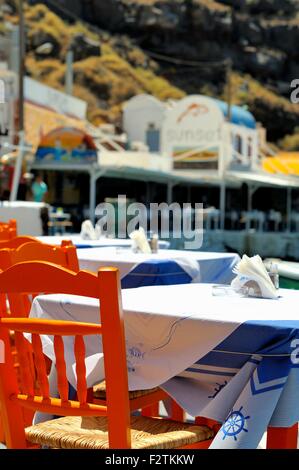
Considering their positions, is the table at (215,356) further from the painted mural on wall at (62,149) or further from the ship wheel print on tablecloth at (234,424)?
the painted mural on wall at (62,149)

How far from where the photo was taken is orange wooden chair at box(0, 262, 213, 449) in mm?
2152

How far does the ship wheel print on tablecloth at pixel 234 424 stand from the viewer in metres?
2.26

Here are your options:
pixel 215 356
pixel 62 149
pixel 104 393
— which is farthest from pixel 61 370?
pixel 62 149

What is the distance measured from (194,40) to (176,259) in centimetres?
8468

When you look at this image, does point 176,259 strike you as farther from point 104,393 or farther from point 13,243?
point 104,393

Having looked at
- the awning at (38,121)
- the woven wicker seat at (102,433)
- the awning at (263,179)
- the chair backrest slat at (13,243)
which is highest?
the awning at (38,121)

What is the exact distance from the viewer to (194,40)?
87375mm

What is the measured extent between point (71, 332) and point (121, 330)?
0.17m

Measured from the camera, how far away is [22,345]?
2.57m

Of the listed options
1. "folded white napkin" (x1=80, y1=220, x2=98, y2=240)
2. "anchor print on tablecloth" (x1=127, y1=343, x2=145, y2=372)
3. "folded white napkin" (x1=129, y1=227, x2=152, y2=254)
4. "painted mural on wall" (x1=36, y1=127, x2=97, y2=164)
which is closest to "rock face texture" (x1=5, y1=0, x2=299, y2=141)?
"painted mural on wall" (x1=36, y1=127, x2=97, y2=164)

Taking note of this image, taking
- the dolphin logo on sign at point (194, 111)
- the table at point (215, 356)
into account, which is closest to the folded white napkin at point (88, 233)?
the table at point (215, 356)

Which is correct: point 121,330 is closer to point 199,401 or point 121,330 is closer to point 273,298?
point 199,401

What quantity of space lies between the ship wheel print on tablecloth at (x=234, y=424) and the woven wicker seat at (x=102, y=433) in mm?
183
